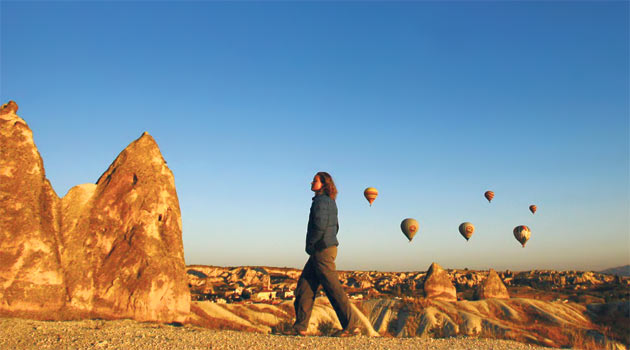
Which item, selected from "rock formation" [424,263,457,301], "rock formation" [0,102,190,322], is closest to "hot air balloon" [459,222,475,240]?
"rock formation" [424,263,457,301]

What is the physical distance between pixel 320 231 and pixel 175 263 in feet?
19.6

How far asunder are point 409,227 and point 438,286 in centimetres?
818

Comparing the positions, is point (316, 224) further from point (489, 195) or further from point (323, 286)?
point (489, 195)

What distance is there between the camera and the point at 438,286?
35.1m

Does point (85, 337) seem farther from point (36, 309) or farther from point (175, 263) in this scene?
point (175, 263)

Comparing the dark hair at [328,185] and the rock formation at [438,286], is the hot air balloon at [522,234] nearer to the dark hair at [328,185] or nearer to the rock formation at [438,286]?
the rock formation at [438,286]

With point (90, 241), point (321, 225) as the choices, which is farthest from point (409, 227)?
point (321, 225)

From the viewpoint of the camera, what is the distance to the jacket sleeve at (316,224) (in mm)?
6375

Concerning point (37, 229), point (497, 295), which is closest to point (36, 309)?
point (37, 229)

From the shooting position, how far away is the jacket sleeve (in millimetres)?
6375

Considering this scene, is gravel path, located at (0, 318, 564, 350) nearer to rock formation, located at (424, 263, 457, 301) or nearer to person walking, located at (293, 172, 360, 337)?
person walking, located at (293, 172, 360, 337)

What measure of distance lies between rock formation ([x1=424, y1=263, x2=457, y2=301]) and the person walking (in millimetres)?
30051

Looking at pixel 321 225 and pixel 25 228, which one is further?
pixel 25 228

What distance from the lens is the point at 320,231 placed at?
6.40 metres
